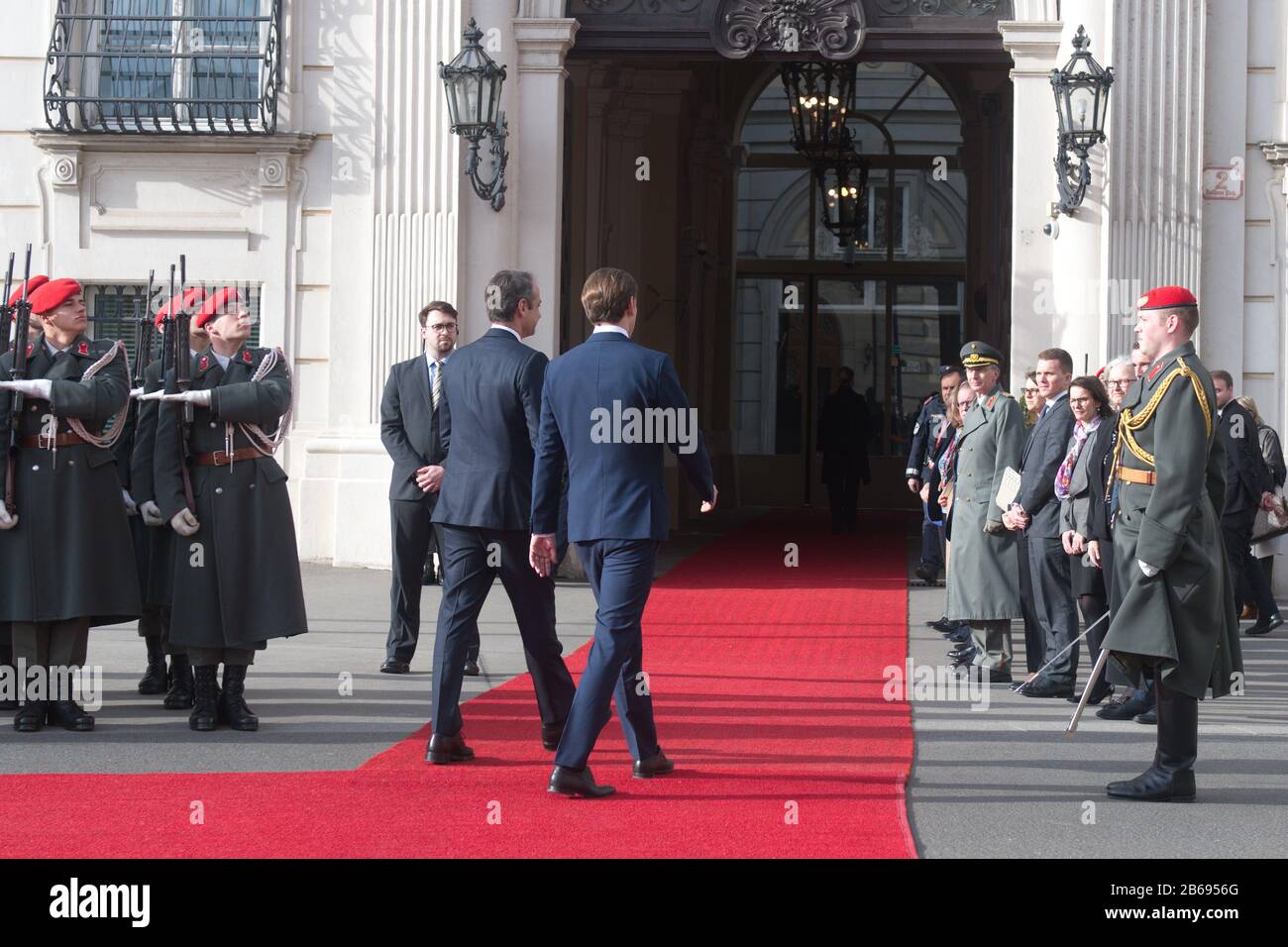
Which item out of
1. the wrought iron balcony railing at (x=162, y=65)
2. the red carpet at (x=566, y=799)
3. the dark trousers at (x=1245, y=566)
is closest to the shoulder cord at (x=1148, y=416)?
the red carpet at (x=566, y=799)

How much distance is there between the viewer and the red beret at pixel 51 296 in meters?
7.83

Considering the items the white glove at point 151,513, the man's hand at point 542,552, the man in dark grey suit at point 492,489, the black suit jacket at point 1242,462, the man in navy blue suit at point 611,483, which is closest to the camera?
the man in navy blue suit at point 611,483

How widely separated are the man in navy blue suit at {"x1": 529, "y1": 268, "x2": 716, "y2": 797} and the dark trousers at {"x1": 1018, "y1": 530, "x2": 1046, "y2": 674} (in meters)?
3.51

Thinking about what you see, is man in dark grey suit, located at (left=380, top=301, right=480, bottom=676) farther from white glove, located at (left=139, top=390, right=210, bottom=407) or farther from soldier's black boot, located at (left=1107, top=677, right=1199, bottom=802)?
soldier's black boot, located at (left=1107, top=677, right=1199, bottom=802)

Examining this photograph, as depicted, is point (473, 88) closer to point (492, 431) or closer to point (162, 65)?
point (162, 65)

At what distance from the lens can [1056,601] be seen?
930cm

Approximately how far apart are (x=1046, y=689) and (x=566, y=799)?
3687mm

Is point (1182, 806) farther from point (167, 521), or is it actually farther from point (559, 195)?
point (559, 195)

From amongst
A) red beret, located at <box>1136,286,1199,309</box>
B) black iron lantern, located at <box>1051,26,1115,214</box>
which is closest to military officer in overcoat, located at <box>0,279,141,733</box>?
red beret, located at <box>1136,286,1199,309</box>

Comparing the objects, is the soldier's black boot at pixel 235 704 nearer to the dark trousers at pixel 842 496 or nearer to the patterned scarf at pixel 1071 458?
the patterned scarf at pixel 1071 458

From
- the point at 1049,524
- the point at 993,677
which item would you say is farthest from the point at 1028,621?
the point at 1049,524

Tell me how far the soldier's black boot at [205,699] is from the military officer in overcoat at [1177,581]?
3673 millimetres

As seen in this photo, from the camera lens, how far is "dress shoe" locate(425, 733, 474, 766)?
6926mm

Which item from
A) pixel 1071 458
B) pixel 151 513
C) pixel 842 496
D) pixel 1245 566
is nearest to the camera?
pixel 151 513
